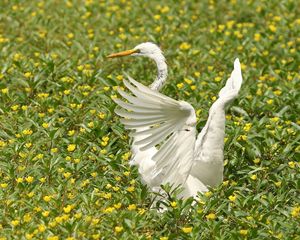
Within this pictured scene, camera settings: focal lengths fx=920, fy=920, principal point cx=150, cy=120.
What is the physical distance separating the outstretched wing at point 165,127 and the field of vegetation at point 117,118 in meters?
0.24

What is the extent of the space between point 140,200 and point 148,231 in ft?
1.16

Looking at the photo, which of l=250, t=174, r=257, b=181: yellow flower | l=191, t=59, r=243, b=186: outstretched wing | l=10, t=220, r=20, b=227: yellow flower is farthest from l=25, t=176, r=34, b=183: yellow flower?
l=250, t=174, r=257, b=181: yellow flower

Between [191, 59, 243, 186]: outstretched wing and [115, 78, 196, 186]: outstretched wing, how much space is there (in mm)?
142

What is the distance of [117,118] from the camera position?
736 cm

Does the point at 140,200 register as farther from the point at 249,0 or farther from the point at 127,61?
the point at 249,0

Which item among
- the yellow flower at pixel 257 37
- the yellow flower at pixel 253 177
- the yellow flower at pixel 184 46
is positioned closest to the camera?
the yellow flower at pixel 253 177

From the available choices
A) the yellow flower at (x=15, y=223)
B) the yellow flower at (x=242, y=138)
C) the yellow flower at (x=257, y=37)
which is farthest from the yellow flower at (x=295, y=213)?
the yellow flower at (x=257, y=37)

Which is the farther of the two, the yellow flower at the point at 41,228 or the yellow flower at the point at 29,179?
the yellow flower at the point at 29,179

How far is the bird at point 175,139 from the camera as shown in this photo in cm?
582

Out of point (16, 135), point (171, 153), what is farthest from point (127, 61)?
point (171, 153)

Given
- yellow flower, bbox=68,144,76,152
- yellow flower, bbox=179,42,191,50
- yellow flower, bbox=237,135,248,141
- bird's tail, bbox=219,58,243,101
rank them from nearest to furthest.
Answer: bird's tail, bbox=219,58,243,101
yellow flower, bbox=68,144,76,152
yellow flower, bbox=237,135,248,141
yellow flower, bbox=179,42,191,50

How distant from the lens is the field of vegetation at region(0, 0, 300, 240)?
5832 mm

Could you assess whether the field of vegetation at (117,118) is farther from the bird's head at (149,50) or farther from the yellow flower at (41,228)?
the bird's head at (149,50)

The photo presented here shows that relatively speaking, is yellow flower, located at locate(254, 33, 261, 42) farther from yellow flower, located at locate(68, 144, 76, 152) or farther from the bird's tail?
yellow flower, located at locate(68, 144, 76, 152)
